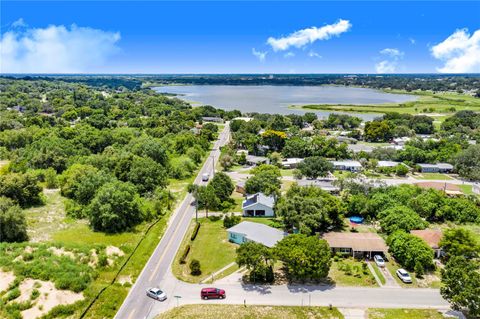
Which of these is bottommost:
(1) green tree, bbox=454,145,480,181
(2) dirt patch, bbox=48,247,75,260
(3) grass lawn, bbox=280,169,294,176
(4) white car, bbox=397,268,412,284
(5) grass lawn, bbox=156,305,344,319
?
(5) grass lawn, bbox=156,305,344,319

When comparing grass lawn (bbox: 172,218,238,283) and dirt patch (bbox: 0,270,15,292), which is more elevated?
dirt patch (bbox: 0,270,15,292)

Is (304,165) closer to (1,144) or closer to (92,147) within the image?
(92,147)

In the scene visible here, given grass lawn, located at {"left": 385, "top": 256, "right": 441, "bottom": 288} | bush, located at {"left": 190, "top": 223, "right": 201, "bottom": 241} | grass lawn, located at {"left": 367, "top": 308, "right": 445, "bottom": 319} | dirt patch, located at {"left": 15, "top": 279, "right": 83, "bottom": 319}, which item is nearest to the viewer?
dirt patch, located at {"left": 15, "top": 279, "right": 83, "bottom": 319}

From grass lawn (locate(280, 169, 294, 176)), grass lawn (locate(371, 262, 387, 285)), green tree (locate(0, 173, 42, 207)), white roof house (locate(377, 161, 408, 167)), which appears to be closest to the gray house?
grass lawn (locate(371, 262, 387, 285))

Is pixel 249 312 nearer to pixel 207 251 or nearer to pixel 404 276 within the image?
pixel 207 251

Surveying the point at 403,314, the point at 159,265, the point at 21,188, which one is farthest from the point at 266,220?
the point at 21,188

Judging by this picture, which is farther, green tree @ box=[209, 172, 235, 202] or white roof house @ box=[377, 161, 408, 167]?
white roof house @ box=[377, 161, 408, 167]

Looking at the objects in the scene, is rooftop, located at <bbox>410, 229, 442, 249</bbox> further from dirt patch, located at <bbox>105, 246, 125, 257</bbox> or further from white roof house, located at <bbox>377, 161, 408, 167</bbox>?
white roof house, located at <bbox>377, 161, 408, 167</bbox>
